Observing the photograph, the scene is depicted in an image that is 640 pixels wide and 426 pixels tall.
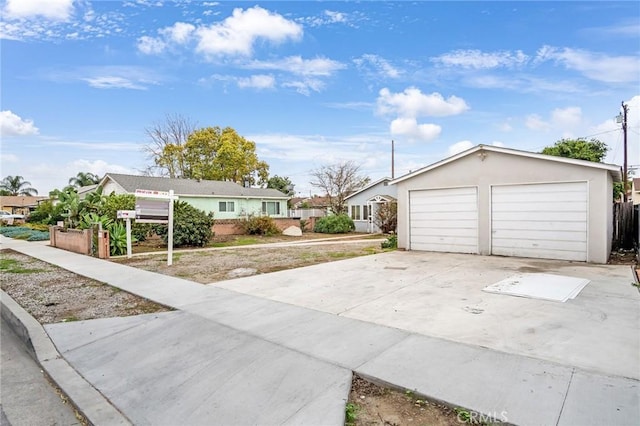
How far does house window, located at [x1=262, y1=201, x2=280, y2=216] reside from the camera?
1168 inches

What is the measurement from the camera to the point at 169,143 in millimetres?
37219

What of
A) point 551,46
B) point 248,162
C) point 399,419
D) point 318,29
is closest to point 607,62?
point 551,46

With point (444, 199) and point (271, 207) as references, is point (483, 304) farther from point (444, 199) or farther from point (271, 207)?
point (271, 207)

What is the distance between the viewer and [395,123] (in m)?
27.3

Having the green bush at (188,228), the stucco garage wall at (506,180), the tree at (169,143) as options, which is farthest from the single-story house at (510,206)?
the tree at (169,143)

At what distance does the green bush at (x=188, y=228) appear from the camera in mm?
15195

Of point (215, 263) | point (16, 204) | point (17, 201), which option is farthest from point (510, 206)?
point (17, 201)

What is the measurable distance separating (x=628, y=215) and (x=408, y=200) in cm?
777

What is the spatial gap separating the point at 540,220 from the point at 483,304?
249 inches

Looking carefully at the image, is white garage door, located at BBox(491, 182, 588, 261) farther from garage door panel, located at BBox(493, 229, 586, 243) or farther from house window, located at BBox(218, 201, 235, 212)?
house window, located at BBox(218, 201, 235, 212)

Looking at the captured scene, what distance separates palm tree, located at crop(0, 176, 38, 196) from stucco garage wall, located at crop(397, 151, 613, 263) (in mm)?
70502

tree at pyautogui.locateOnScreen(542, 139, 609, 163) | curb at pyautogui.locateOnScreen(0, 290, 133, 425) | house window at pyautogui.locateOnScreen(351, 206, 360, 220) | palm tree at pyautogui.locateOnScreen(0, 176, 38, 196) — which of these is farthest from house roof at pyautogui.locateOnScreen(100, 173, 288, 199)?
palm tree at pyautogui.locateOnScreen(0, 176, 38, 196)

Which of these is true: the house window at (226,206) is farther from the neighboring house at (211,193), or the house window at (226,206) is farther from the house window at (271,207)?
the house window at (271,207)

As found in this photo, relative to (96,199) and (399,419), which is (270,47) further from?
(399,419)
